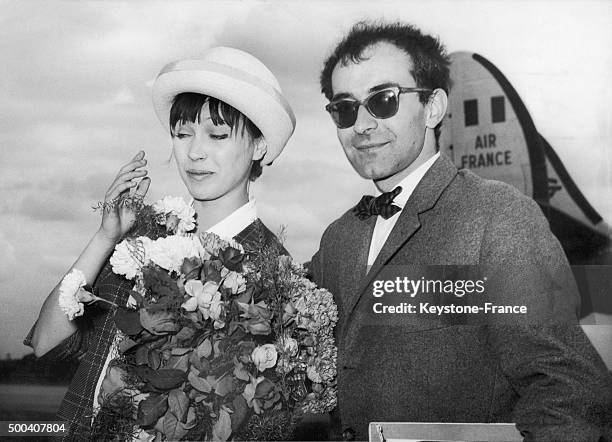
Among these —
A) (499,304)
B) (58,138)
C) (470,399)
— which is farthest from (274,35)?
(470,399)

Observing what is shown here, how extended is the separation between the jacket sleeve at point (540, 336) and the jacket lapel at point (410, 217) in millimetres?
234

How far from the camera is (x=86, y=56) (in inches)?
117

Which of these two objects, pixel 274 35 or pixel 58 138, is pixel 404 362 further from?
pixel 58 138

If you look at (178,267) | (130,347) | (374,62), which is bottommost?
(130,347)

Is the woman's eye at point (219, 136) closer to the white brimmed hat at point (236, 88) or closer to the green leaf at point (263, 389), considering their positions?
the white brimmed hat at point (236, 88)

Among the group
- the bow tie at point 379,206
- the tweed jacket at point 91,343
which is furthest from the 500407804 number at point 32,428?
the bow tie at point 379,206

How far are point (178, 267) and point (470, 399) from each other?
45.2 inches

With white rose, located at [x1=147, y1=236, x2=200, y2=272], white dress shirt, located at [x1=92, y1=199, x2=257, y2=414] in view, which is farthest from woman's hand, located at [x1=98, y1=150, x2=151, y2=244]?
Answer: white rose, located at [x1=147, y1=236, x2=200, y2=272]

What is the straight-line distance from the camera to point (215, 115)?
9.06 ft

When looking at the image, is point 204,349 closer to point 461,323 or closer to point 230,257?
point 230,257

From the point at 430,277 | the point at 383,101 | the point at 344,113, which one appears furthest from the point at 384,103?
the point at 430,277

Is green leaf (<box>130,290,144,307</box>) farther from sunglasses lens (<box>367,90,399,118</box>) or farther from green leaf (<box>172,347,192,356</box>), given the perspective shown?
sunglasses lens (<box>367,90,399,118</box>)

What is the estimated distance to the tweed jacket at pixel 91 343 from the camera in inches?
108

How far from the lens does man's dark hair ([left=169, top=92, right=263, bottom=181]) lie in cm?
276
